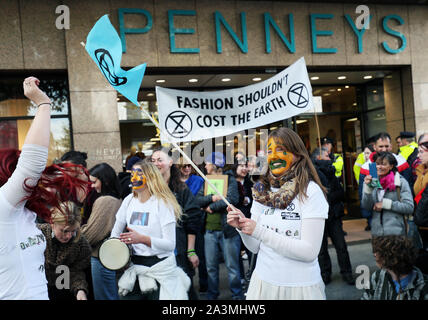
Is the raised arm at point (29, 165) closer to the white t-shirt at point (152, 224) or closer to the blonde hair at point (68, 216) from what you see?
the blonde hair at point (68, 216)

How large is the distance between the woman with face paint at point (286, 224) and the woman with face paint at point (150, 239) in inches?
39.8

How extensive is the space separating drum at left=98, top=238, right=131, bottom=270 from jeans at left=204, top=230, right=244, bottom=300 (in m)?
2.37

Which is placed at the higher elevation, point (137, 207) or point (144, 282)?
point (137, 207)

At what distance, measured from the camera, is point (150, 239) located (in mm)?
3451

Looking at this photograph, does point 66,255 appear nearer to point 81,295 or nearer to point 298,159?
point 81,295

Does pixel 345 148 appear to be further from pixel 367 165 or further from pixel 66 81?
pixel 66 81

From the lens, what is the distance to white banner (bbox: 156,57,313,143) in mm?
5648

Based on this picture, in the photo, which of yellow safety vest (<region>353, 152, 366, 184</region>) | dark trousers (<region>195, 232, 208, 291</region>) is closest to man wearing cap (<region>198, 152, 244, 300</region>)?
dark trousers (<region>195, 232, 208, 291</region>)

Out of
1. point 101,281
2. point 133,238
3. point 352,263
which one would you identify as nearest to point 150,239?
point 133,238

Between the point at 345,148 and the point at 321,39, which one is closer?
the point at 321,39

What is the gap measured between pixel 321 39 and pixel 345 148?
132 inches

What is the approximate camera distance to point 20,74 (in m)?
8.22
